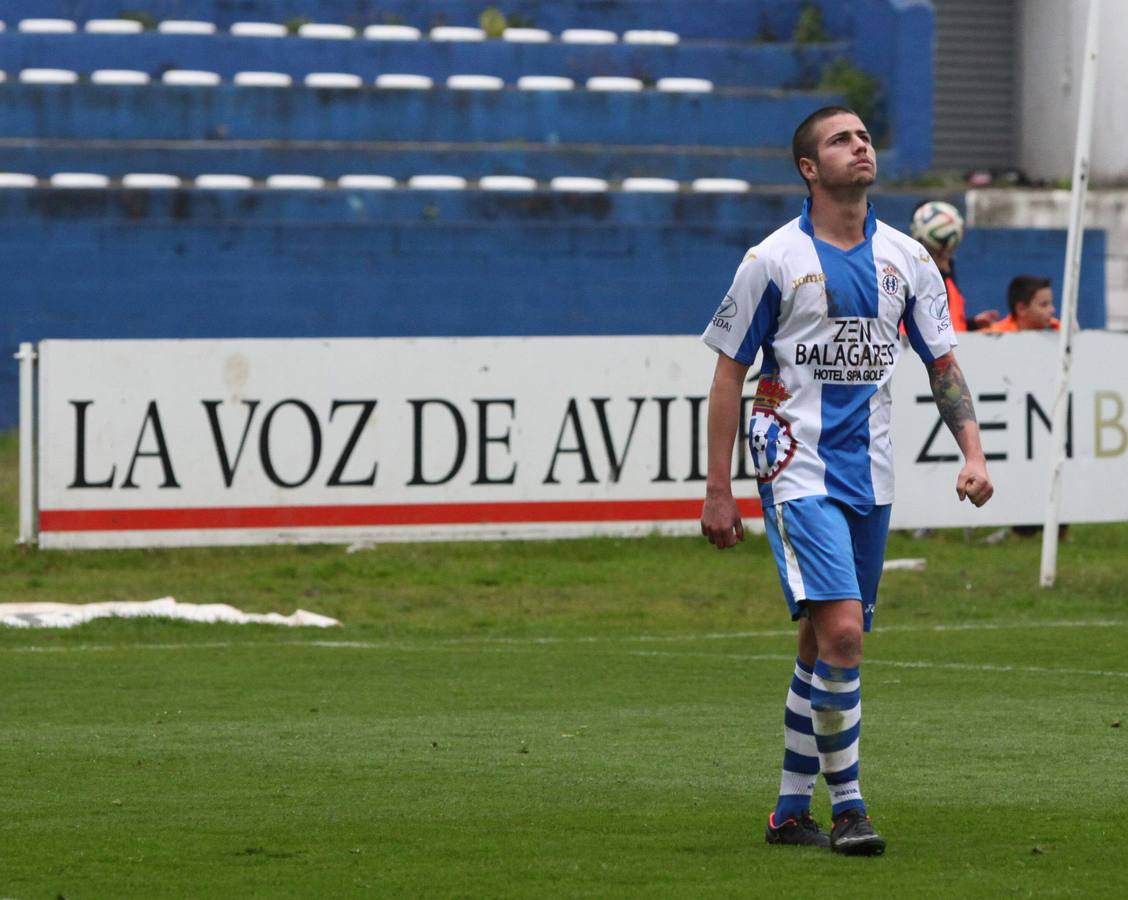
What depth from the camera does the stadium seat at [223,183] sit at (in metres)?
23.9

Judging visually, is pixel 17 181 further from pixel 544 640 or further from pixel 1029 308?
pixel 544 640

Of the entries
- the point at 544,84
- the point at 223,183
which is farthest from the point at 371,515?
the point at 544,84

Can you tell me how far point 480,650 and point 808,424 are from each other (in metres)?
5.58

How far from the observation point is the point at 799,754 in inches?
237

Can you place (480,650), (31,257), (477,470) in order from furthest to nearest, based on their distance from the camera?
(31,257) → (477,470) → (480,650)

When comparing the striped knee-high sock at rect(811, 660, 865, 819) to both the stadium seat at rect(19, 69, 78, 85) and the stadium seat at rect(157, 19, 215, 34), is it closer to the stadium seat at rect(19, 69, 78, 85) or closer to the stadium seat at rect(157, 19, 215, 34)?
the stadium seat at rect(19, 69, 78, 85)

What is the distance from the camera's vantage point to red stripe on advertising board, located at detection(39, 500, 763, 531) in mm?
14518

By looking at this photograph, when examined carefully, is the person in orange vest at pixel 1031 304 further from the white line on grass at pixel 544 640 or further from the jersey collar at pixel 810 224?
the jersey collar at pixel 810 224

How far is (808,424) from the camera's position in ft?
19.1

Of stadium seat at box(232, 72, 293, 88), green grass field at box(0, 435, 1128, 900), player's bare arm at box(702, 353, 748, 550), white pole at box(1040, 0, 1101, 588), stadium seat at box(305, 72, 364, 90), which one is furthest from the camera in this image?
stadium seat at box(305, 72, 364, 90)

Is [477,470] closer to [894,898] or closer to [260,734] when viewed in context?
[260,734]

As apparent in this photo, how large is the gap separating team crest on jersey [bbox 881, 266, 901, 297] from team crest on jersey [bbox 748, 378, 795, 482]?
38cm

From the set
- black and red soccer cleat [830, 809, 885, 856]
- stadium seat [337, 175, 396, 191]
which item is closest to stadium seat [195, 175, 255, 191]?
stadium seat [337, 175, 396, 191]

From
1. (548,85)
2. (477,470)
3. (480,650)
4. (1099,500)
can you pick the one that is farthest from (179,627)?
(548,85)
